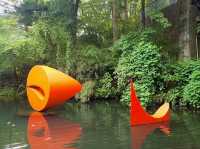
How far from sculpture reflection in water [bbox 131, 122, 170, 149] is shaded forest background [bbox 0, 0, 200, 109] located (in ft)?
9.83

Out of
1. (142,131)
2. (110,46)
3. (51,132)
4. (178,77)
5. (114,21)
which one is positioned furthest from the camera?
(114,21)

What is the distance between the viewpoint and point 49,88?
18688mm

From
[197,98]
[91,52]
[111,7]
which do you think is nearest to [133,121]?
[197,98]

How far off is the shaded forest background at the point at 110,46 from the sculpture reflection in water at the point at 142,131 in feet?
9.83

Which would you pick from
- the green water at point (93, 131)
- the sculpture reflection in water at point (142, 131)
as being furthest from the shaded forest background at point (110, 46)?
the sculpture reflection in water at point (142, 131)

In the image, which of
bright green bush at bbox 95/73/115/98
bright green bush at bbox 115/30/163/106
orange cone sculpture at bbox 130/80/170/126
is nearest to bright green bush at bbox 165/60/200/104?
bright green bush at bbox 115/30/163/106

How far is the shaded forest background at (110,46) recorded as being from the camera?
1903 cm

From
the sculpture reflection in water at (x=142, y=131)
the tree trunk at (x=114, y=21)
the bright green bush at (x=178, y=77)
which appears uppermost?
the tree trunk at (x=114, y=21)

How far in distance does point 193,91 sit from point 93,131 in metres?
4.87

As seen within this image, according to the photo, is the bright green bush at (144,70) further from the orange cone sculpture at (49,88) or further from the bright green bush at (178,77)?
the orange cone sculpture at (49,88)

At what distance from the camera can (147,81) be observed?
1895 cm

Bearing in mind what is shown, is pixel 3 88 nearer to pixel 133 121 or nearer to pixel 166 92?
pixel 166 92

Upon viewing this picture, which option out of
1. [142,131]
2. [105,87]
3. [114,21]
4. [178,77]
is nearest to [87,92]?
[105,87]

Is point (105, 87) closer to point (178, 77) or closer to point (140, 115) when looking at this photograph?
point (178, 77)
